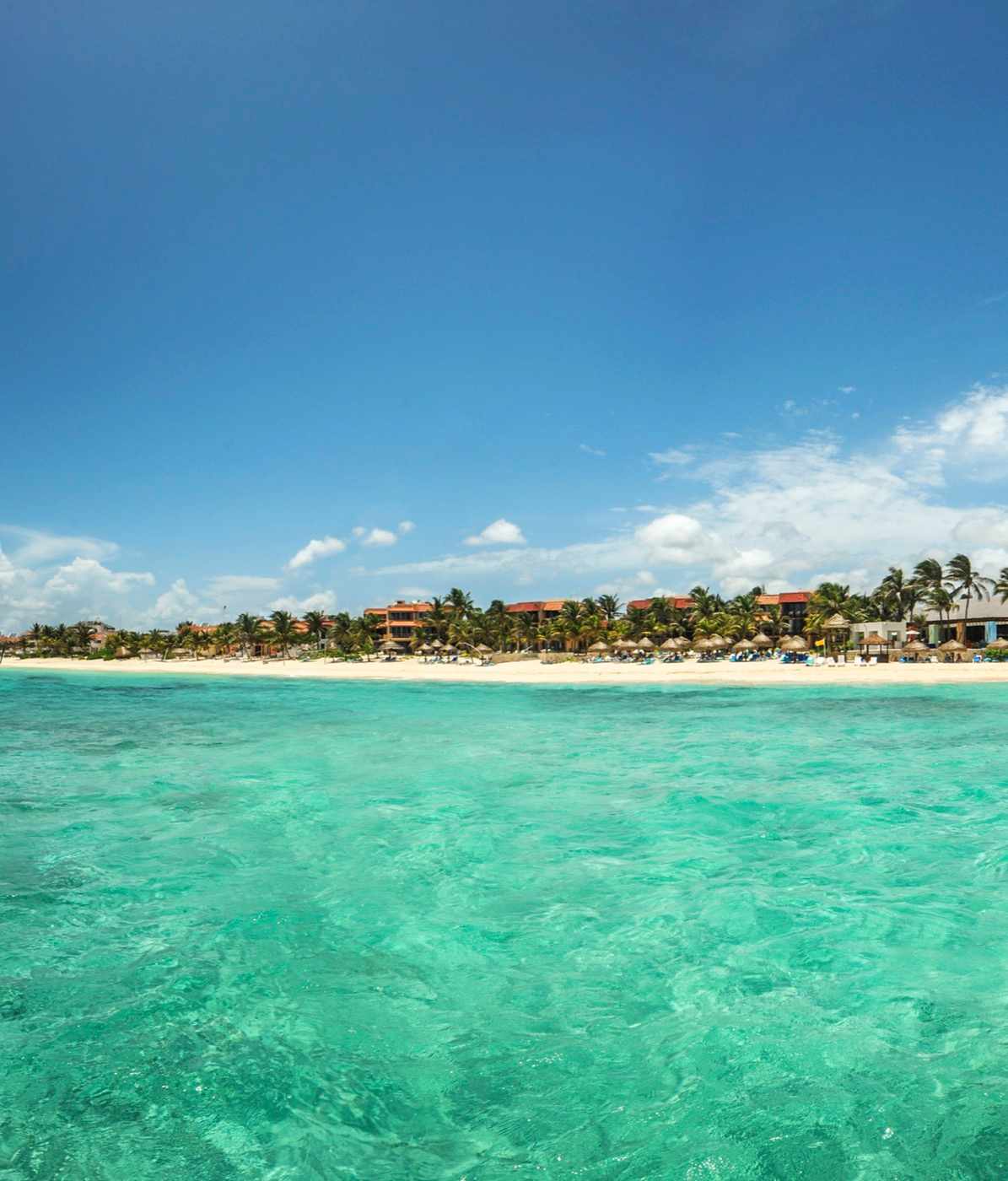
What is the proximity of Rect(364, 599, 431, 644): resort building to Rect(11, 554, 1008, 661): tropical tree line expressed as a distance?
77 cm

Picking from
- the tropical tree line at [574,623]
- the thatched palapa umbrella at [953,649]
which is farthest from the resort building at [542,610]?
the thatched palapa umbrella at [953,649]

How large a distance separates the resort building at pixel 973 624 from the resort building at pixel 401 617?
57.9 m

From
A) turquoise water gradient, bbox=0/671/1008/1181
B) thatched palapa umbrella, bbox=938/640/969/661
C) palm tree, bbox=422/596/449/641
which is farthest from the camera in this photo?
palm tree, bbox=422/596/449/641

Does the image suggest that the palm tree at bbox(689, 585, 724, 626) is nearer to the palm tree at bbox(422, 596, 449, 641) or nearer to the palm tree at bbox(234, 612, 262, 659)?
the palm tree at bbox(422, 596, 449, 641)

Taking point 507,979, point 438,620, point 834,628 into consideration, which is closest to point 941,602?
point 834,628

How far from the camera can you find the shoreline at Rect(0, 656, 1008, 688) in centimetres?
4628

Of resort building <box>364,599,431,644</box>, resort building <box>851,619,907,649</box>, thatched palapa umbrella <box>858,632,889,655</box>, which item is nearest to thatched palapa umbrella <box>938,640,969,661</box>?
thatched palapa umbrella <box>858,632,889,655</box>

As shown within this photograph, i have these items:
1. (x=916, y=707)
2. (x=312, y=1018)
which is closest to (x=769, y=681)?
(x=916, y=707)

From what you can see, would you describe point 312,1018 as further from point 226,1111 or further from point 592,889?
point 592,889

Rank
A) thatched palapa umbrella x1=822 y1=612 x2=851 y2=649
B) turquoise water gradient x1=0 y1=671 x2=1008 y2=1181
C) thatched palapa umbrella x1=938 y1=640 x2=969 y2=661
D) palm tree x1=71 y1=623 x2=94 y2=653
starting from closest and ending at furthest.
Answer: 1. turquoise water gradient x1=0 y1=671 x2=1008 y2=1181
2. thatched palapa umbrella x1=938 y1=640 x2=969 y2=661
3. thatched palapa umbrella x1=822 y1=612 x2=851 y2=649
4. palm tree x1=71 y1=623 x2=94 y2=653

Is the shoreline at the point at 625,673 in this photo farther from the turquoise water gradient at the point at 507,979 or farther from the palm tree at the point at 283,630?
the turquoise water gradient at the point at 507,979

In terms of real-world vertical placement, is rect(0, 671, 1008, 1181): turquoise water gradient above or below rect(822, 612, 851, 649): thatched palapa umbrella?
below

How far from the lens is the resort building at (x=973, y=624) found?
6272 centimetres

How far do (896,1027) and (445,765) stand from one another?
536 inches
